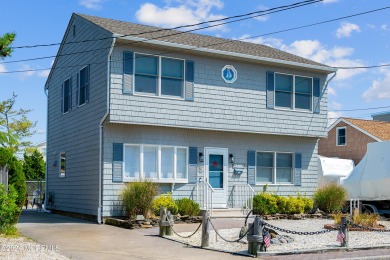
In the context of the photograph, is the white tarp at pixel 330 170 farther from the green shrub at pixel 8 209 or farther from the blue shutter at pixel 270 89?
the green shrub at pixel 8 209

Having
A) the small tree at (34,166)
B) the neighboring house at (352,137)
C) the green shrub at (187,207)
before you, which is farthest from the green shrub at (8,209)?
the small tree at (34,166)

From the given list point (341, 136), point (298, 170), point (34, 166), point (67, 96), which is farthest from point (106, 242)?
point (34, 166)

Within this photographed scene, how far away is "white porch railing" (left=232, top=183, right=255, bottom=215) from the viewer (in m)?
21.5

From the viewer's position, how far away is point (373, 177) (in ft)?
73.9

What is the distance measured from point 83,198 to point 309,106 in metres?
10.0

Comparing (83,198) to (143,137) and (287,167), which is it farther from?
(287,167)

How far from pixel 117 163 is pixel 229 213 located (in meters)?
4.72

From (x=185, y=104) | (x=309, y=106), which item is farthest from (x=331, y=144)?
(x=185, y=104)

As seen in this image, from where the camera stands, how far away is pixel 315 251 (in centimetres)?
1277

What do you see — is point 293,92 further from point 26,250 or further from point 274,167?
point 26,250

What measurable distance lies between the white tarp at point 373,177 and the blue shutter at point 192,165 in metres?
7.06

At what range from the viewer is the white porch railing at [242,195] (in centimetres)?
2145

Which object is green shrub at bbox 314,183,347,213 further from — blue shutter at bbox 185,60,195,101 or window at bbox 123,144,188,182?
blue shutter at bbox 185,60,195,101

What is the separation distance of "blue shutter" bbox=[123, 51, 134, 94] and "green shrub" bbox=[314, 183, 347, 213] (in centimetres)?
913
